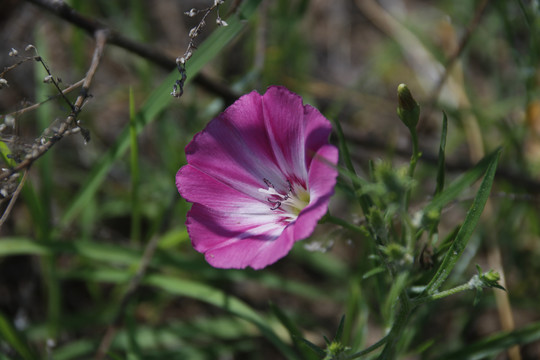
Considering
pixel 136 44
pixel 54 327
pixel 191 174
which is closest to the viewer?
pixel 191 174

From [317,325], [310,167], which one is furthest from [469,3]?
[310,167]

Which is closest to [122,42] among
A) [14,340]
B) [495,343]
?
[14,340]

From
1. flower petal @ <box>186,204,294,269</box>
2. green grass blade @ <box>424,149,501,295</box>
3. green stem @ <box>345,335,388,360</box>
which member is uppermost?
flower petal @ <box>186,204,294,269</box>

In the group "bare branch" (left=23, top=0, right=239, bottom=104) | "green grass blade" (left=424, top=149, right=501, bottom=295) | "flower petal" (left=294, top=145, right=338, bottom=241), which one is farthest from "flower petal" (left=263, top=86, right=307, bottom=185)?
"bare branch" (left=23, top=0, right=239, bottom=104)

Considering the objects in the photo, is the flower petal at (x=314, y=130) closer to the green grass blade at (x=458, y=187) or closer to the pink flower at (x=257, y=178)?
the pink flower at (x=257, y=178)

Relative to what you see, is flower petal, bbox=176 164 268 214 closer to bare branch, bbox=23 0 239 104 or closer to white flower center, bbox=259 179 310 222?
white flower center, bbox=259 179 310 222

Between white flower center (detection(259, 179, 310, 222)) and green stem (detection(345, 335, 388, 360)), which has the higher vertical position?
white flower center (detection(259, 179, 310, 222))

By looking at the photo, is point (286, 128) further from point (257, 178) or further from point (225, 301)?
point (225, 301)

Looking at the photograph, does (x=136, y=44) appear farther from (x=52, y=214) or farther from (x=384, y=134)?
(x=384, y=134)

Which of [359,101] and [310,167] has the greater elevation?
[310,167]
